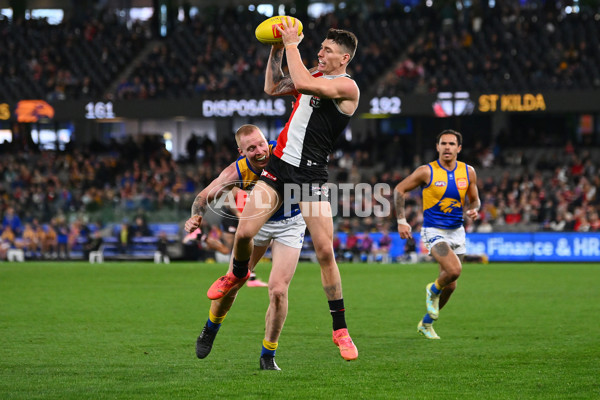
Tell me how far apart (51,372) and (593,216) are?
869 inches

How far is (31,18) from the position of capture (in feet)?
135

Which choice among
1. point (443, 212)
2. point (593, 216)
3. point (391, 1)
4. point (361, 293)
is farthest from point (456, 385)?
point (391, 1)

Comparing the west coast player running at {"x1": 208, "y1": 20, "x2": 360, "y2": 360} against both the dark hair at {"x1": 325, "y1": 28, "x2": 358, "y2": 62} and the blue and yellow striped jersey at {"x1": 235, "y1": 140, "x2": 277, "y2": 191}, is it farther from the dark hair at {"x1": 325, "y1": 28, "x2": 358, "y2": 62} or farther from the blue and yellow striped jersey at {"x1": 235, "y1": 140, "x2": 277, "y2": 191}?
the blue and yellow striped jersey at {"x1": 235, "y1": 140, "x2": 277, "y2": 191}

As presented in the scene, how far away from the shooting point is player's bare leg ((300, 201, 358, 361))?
22.8 ft

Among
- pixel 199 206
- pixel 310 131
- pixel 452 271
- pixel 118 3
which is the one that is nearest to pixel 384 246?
pixel 452 271

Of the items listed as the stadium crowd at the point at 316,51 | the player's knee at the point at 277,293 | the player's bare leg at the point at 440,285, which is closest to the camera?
the player's knee at the point at 277,293

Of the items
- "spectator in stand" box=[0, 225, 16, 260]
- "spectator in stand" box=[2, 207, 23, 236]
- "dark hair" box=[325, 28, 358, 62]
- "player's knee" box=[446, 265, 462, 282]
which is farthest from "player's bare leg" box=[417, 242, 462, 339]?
"spectator in stand" box=[2, 207, 23, 236]

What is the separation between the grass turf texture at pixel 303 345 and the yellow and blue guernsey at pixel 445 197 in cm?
128

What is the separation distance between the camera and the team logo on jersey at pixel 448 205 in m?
10.7

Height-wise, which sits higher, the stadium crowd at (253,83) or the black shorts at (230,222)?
the stadium crowd at (253,83)

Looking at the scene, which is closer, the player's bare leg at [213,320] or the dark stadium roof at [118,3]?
the player's bare leg at [213,320]

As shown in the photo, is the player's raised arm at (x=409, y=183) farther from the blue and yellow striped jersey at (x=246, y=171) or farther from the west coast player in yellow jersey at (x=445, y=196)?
the blue and yellow striped jersey at (x=246, y=171)

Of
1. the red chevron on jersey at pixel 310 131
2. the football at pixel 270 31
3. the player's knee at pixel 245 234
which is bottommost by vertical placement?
the player's knee at pixel 245 234

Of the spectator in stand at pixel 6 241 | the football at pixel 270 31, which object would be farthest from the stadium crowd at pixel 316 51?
the football at pixel 270 31
